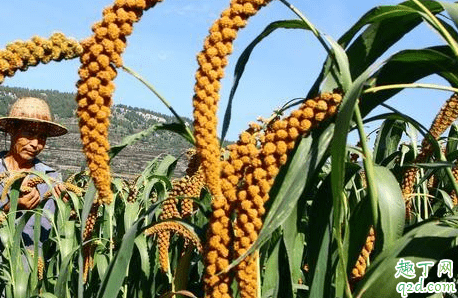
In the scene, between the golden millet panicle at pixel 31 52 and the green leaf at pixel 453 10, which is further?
the green leaf at pixel 453 10

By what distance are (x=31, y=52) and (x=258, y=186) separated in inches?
18.1

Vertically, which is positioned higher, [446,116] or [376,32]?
[376,32]

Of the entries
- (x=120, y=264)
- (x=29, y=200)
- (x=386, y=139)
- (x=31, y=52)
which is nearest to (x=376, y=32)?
(x=31, y=52)

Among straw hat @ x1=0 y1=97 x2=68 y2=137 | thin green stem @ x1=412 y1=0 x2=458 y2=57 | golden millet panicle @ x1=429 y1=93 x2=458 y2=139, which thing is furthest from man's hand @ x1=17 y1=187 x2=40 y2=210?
thin green stem @ x1=412 y1=0 x2=458 y2=57

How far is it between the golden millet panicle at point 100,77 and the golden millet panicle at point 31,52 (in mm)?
52

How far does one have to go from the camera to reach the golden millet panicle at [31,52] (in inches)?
42.6

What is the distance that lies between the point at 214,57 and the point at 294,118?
19 centimetres

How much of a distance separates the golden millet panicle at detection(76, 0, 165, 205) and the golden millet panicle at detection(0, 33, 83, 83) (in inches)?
2.0

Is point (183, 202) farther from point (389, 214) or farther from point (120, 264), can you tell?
point (389, 214)

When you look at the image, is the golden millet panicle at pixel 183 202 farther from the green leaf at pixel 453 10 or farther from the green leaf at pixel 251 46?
the green leaf at pixel 453 10

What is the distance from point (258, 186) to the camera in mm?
1229

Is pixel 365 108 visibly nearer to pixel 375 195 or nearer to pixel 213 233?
pixel 375 195

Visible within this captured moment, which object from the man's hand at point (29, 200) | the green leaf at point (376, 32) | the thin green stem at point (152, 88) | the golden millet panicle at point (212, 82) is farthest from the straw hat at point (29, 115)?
the golden millet panicle at point (212, 82)

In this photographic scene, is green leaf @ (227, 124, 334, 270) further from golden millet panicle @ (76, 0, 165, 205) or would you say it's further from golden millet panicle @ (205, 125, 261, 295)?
golden millet panicle @ (76, 0, 165, 205)
